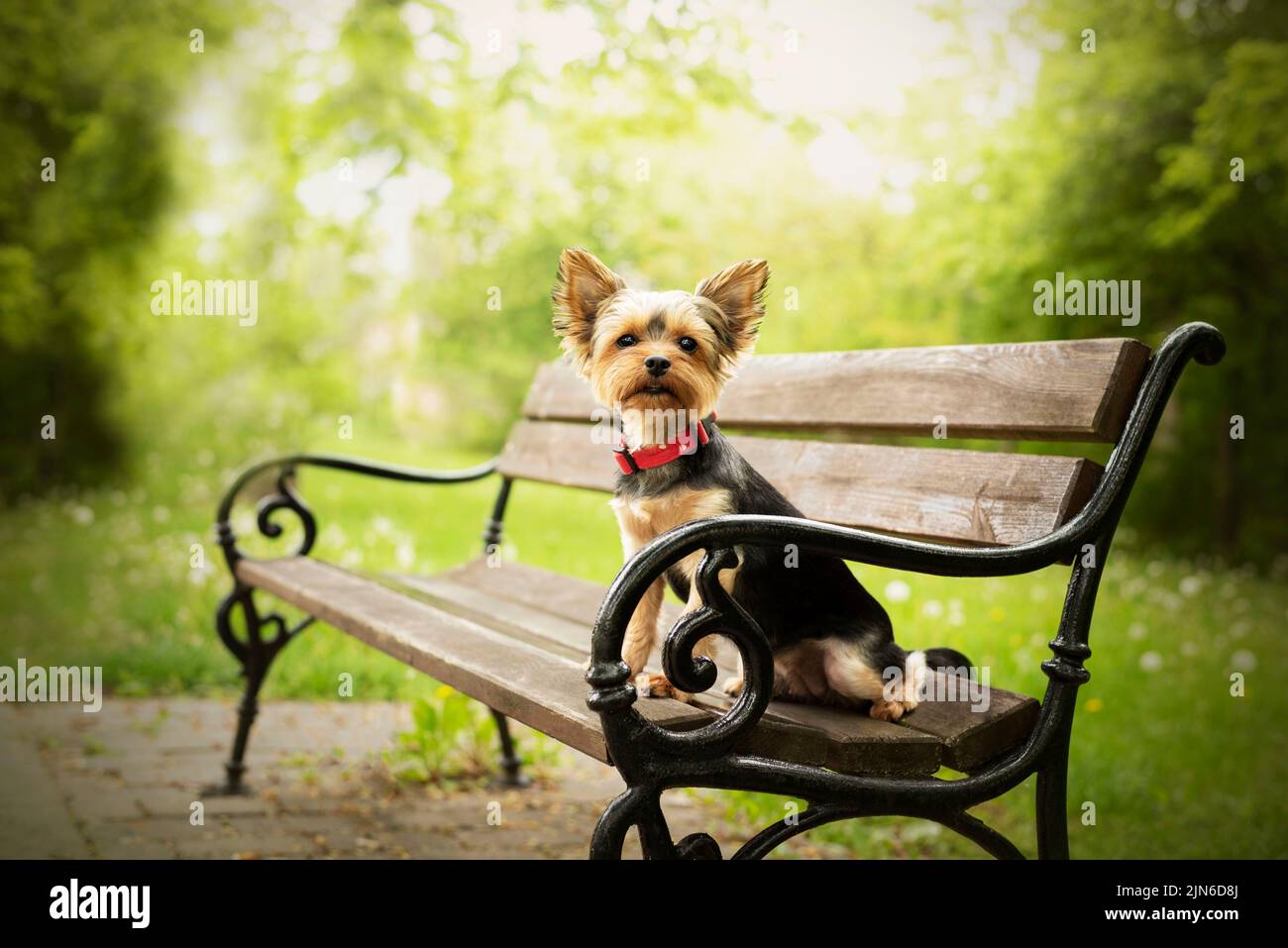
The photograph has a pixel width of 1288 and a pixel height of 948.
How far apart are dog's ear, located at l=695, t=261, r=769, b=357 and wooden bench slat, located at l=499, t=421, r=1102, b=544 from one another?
52cm

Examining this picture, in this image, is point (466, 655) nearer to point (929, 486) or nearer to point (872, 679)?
point (872, 679)

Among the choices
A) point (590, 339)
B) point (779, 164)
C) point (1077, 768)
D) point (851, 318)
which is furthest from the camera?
point (779, 164)

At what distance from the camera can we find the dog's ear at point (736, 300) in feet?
7.54

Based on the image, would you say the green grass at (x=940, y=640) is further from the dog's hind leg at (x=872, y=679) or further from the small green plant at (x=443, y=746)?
the dog's hind leg at (x=872, y=679)

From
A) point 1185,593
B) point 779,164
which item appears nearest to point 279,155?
point 779,164

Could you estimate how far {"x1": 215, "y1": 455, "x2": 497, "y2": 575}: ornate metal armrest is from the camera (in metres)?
4.08

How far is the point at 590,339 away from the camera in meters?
2.35

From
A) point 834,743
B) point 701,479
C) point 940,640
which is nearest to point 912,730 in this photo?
point 834,743

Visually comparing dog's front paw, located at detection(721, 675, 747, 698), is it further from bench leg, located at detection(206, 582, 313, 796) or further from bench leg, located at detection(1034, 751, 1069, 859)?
bench leg, located at detection(206, 582, 313, 796)

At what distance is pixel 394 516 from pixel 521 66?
12.9ft

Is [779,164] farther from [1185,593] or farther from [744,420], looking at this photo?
[744,420]

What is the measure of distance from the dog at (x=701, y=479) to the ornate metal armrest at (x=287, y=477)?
2.05 m
